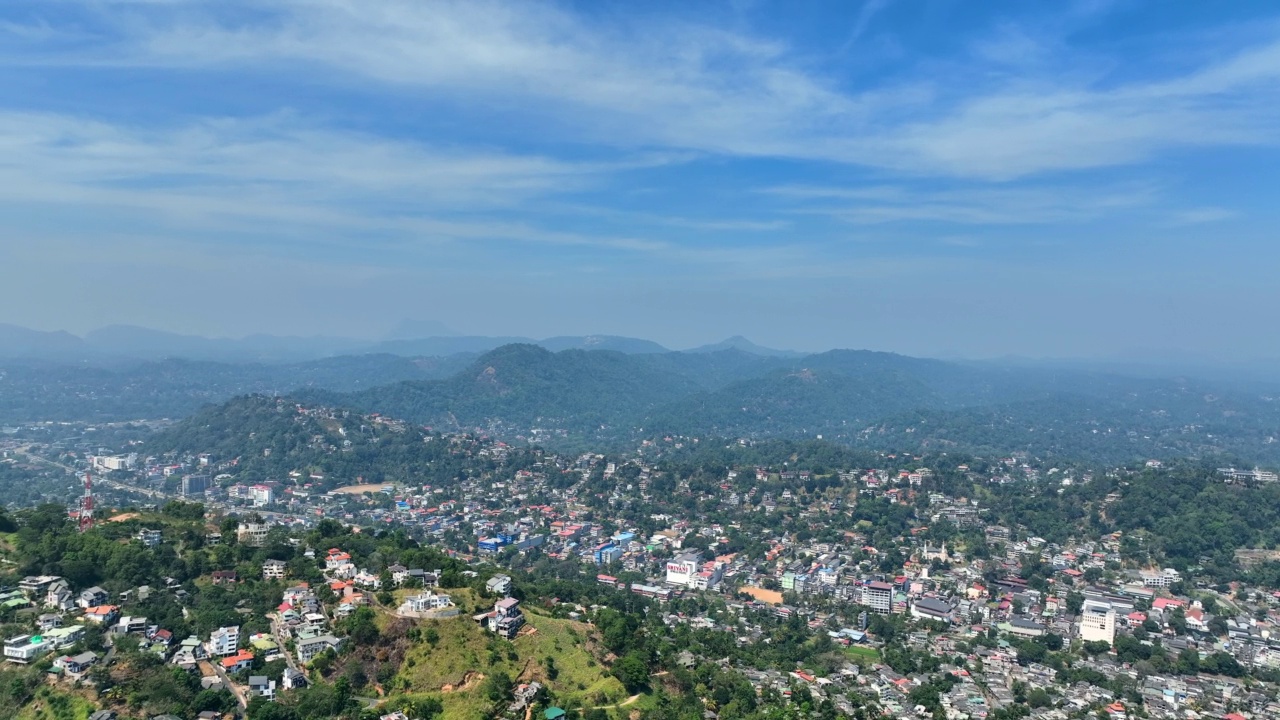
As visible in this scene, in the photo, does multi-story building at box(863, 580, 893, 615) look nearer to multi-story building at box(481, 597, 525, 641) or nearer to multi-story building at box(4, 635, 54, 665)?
multi-story building at box(481, 597, 525, 641)

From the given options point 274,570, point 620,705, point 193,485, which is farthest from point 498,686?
point 193,485

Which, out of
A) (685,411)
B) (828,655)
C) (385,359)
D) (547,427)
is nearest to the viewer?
(828,655)

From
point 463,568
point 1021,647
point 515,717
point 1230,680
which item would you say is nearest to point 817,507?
point 1021,647

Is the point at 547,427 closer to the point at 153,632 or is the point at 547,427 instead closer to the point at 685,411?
the point at 685,411

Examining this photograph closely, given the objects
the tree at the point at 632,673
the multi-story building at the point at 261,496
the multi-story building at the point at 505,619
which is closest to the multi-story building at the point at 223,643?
the multi-story building at the point at 505,619

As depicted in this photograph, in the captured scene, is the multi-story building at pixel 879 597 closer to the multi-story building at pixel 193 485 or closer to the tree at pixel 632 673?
the tree at pixel 632 673

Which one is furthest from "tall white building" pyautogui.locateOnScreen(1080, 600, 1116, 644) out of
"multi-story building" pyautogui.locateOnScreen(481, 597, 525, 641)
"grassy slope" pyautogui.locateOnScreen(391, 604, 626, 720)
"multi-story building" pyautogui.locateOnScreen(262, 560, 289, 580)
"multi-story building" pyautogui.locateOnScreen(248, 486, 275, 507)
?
"multi-story building" pyautogui.locateOnScreen(248, 486, 275, 507)
